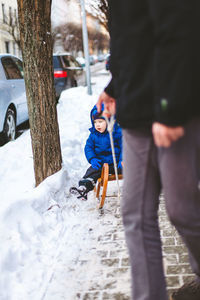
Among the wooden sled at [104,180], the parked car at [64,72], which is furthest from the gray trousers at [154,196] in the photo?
the parked car at [64,72]

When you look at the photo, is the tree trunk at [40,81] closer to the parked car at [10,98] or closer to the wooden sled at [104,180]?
the wooden sled at [104,180]

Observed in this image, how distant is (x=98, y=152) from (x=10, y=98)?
3776 mm

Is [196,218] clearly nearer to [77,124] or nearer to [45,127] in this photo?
[45,127]

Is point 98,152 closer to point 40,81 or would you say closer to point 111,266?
point 40,81

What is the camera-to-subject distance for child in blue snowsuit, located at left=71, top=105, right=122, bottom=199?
4.55m

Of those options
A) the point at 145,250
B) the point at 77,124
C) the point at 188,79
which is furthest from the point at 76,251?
the point at 77,124

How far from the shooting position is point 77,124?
8070mm

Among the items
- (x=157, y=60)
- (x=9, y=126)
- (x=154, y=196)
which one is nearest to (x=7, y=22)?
(x=9, y=126)

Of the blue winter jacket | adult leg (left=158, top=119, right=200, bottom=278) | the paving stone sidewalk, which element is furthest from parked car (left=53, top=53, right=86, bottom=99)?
adult leg (left=158, top=119, right=200, bottom=278)

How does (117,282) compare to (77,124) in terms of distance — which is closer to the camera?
(117,282)

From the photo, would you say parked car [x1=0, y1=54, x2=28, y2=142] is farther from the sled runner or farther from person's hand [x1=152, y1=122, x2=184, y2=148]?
person's hand [x1=152, y1=122, x2=184, y2=148]

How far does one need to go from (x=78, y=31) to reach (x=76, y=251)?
58503 millimetres

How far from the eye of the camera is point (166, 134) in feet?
5.44

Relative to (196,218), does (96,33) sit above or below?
above
